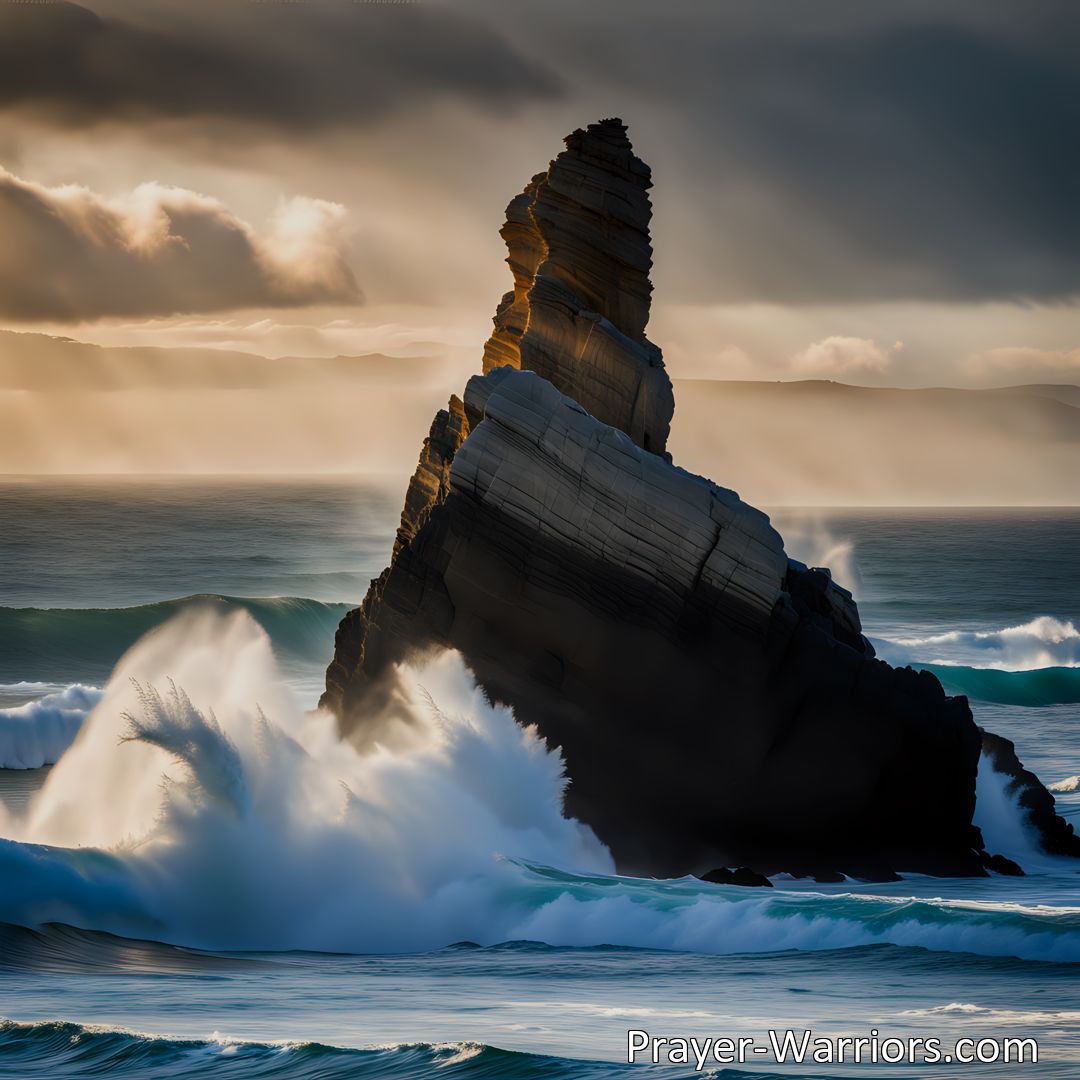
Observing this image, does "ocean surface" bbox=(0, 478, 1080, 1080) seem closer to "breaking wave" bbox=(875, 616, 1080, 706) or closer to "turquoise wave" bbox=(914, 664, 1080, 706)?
"turquoise wave" bbox=(914, 664, 1080, 706)

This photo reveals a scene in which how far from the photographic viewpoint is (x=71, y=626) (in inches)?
1821

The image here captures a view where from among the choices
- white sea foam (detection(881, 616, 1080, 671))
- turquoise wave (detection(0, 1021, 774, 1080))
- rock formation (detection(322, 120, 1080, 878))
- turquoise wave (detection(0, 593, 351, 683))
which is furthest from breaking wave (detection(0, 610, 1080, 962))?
white sea foam (detection(881, 616, 1080, 671))

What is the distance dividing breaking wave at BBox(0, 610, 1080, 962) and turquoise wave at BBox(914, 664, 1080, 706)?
2442cm

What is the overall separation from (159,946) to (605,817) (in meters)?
5.79

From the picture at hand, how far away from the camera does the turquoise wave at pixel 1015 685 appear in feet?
135

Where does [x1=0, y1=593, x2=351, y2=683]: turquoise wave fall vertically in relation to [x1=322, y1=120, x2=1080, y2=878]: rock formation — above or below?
above

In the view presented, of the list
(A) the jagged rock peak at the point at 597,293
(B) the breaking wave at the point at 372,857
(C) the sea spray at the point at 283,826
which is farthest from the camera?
(A) the jagged rock peak at the point at 597,293

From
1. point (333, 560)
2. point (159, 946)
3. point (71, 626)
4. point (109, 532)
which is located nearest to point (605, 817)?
point (159, 946)

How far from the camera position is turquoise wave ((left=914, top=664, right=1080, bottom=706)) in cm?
4100

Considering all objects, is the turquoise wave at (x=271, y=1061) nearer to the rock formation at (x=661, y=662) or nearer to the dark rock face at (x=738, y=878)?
the dark rock face at (x=738, y=878)

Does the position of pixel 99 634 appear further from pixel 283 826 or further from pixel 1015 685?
pixel 283 826

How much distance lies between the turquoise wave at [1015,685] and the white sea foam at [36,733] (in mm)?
21412

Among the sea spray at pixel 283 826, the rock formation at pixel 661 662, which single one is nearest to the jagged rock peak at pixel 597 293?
the rock formation at pixel 661 662

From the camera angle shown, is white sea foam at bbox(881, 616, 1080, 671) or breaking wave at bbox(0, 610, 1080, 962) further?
white sea foam at bbox(881, 616, 1080, 671)
